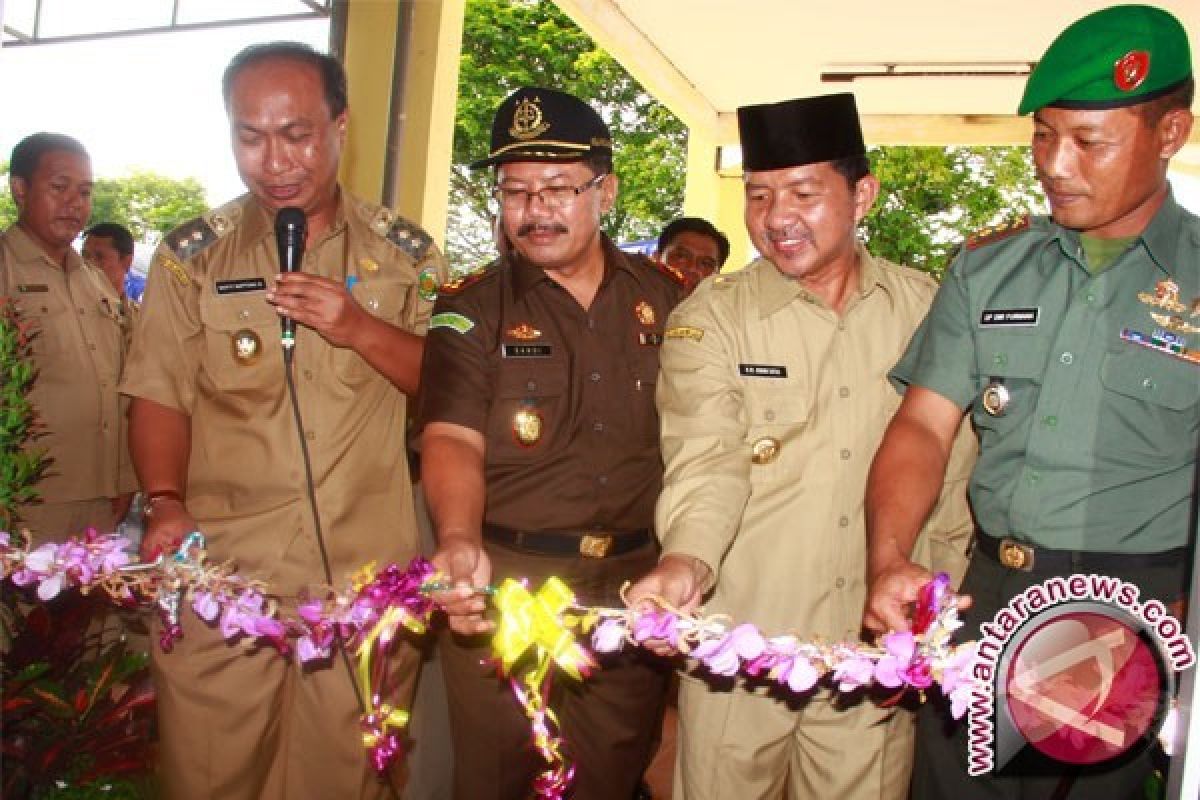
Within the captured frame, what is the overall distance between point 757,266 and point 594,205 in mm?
446

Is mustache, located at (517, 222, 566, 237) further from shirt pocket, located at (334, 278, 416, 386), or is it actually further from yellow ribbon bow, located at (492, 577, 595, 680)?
yellow ribbon bow, located at (492, 577, 595, 680)

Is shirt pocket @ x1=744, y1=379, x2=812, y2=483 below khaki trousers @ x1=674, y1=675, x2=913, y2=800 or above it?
above

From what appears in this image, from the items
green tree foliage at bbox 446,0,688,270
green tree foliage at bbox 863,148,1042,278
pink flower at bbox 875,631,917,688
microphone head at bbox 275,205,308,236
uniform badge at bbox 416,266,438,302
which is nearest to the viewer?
pink flower at bbox 875,631,917,688

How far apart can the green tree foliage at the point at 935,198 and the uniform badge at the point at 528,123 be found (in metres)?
14.8

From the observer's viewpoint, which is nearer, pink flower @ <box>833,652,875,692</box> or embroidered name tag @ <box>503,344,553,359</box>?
pink flower @ <box>833,652,875,692</box>

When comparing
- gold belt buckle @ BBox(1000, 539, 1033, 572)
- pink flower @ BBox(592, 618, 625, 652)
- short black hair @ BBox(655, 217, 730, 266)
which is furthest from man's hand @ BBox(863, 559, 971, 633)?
short black hair @ BBox(655, 217, 730, 266)

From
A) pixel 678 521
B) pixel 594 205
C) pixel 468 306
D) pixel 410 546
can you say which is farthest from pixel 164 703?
pixel 594 205

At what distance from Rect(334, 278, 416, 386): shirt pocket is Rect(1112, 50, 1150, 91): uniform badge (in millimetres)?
1721

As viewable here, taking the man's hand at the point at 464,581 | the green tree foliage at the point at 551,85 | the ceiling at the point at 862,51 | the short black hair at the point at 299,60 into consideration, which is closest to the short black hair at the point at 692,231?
the ceiling at the point at 862,51

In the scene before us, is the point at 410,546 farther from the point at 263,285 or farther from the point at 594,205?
the point at 594,205

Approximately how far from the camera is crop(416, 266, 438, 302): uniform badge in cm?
298

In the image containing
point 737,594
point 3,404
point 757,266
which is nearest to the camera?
point 737,594

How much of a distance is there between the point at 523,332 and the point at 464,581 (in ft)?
2.46

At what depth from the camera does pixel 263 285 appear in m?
2.81
